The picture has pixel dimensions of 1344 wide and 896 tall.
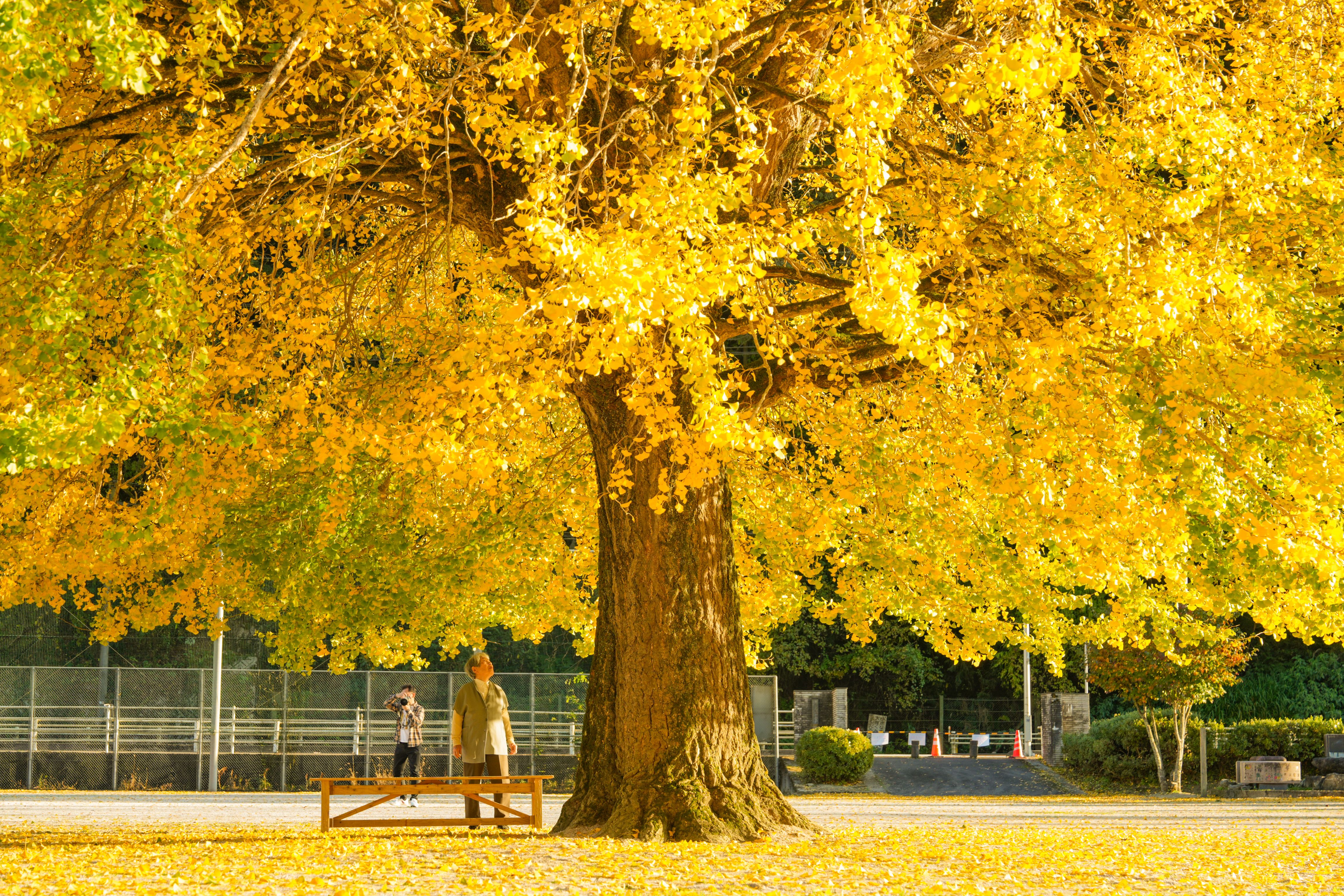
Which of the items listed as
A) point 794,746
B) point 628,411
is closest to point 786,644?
point 794,746

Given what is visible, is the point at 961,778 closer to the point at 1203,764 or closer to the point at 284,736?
the point at 1203,764

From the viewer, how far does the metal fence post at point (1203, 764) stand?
24.2 m

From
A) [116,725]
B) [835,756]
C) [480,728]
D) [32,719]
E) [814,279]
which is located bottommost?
[835,756]

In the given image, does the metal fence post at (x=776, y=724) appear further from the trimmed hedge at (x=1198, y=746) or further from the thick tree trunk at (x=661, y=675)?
the thick tree trunk at (x=661, y=675)

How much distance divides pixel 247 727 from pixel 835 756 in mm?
10877

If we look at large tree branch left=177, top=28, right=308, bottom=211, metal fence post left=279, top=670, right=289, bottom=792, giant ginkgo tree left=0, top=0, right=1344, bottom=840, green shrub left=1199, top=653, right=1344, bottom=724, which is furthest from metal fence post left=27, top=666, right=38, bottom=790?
green shrub left=1199, top=653, right=1344, bottom=724

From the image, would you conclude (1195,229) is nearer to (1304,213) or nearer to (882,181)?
(1304,213)

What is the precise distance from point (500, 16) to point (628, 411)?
323 centimetres

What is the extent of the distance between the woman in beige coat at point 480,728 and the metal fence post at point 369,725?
1203 cm

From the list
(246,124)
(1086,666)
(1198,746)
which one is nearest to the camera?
(246,124)

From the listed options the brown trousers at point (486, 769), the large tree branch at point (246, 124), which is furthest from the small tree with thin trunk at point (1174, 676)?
the large tree branch at point (246, 124)

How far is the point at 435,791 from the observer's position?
11039 mm

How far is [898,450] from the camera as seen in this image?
44.9 feet

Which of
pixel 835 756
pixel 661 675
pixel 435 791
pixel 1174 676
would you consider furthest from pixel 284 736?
pixel 661 675
